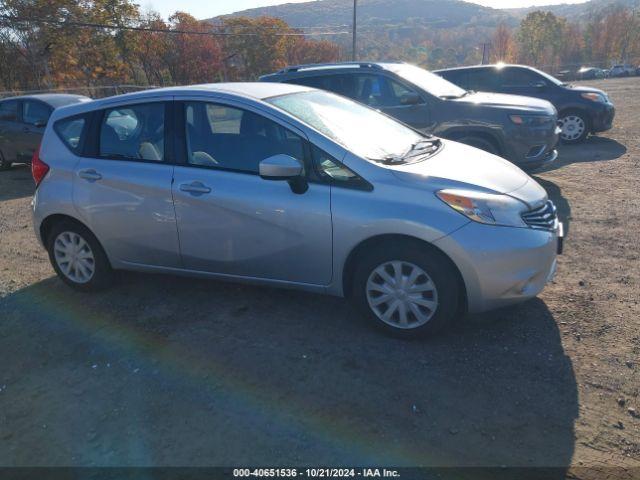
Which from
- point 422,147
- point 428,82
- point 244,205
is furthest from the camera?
point 428,82

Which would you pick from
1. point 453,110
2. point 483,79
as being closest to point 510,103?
point 453,110

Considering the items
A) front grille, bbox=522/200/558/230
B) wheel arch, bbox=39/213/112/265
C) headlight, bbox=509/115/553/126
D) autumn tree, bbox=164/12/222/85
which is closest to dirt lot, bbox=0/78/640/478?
wheel arch, bbox=39/213/112/265

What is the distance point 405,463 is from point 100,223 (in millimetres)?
3158

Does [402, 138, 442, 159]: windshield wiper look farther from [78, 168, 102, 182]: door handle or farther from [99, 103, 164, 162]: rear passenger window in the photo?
[78, 168, 102, 182]: door handle

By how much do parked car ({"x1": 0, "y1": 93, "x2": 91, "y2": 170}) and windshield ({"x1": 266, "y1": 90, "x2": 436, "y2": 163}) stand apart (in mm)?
7766

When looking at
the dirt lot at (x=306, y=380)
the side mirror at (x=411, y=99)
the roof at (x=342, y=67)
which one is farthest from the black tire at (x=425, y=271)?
the roof at (x=342, y=67)

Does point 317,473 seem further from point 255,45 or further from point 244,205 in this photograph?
point 255,45

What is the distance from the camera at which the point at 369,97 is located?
7.72 m

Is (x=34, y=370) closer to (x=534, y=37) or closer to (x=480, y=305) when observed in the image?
(x=480, y=305)

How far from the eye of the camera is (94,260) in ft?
14.8

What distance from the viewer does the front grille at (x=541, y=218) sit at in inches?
136

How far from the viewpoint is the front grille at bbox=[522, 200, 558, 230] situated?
3449 mm

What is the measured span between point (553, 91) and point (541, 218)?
8.34m

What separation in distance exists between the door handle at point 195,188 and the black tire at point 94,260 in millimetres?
1134
